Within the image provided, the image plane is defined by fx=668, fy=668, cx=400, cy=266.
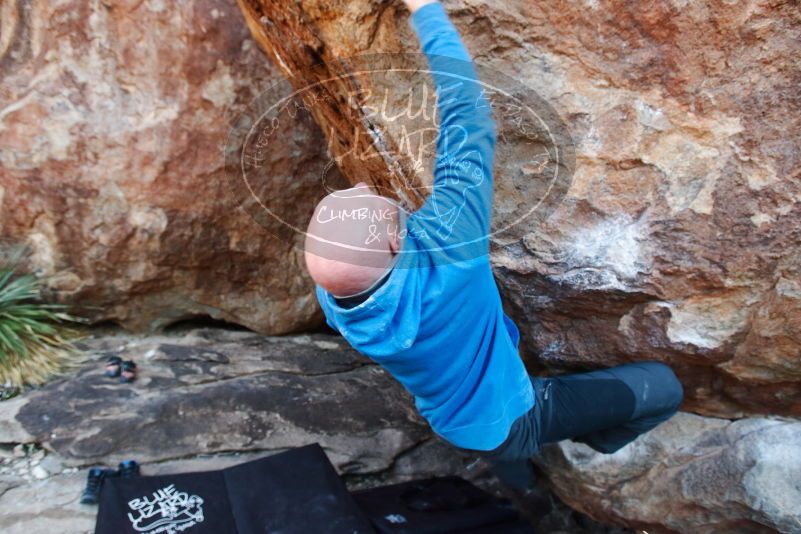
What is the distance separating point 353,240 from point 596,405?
1.07 m

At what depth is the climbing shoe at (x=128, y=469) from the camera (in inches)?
106

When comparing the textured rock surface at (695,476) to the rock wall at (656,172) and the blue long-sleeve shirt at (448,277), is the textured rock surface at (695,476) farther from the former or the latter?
the blue long-sleeve shirt at (448,277)

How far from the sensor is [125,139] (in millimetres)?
3152

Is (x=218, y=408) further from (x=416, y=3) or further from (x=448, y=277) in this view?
(x=416, y=3)

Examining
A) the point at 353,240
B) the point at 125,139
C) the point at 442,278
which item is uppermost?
the point at 125,139

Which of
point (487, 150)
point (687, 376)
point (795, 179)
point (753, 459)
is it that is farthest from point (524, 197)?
point (753, 459)

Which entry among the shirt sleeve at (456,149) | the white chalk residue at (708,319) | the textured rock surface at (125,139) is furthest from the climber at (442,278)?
the textured rock surface at (125,139)

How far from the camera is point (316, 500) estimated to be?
257 cm

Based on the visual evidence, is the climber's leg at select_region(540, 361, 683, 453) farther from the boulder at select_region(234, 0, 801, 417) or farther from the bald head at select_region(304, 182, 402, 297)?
the bald head at select_region(304, 182, 402, 297)

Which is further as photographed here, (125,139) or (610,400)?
(125,139)

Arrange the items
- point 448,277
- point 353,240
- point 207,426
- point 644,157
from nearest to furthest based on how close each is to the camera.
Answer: point 353,240, point 448,277, point 644,157, point 207,426
